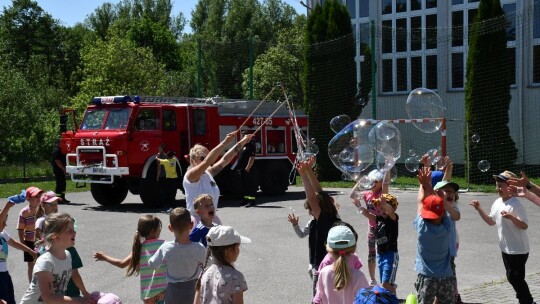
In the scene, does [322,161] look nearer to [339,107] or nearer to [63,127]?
[339,107]

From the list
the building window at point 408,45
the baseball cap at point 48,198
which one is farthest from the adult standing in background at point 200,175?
the building window at point 408,45

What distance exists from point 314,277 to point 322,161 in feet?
72.9

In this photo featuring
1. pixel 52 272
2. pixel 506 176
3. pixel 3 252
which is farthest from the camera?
pixel 506 176

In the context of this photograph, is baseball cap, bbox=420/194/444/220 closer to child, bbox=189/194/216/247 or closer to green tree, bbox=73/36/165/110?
child, bbox=189/194/216/247

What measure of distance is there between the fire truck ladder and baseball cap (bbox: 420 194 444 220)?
1351 centimetres

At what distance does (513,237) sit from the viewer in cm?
865

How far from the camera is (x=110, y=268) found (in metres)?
11.9

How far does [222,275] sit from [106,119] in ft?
52.0

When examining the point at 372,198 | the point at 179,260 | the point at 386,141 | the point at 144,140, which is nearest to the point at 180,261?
the point at 179,260

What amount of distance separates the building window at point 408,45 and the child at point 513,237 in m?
22.8

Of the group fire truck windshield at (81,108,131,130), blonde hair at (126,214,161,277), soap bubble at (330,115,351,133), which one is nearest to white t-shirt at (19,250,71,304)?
blonde hair at (126,214,161,277)

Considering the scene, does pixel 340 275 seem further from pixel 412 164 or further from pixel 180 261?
pixel 412 164

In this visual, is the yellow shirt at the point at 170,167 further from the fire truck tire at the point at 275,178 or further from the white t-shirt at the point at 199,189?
the white t-shirt at the point at 199,189

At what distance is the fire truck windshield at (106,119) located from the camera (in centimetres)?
2059
